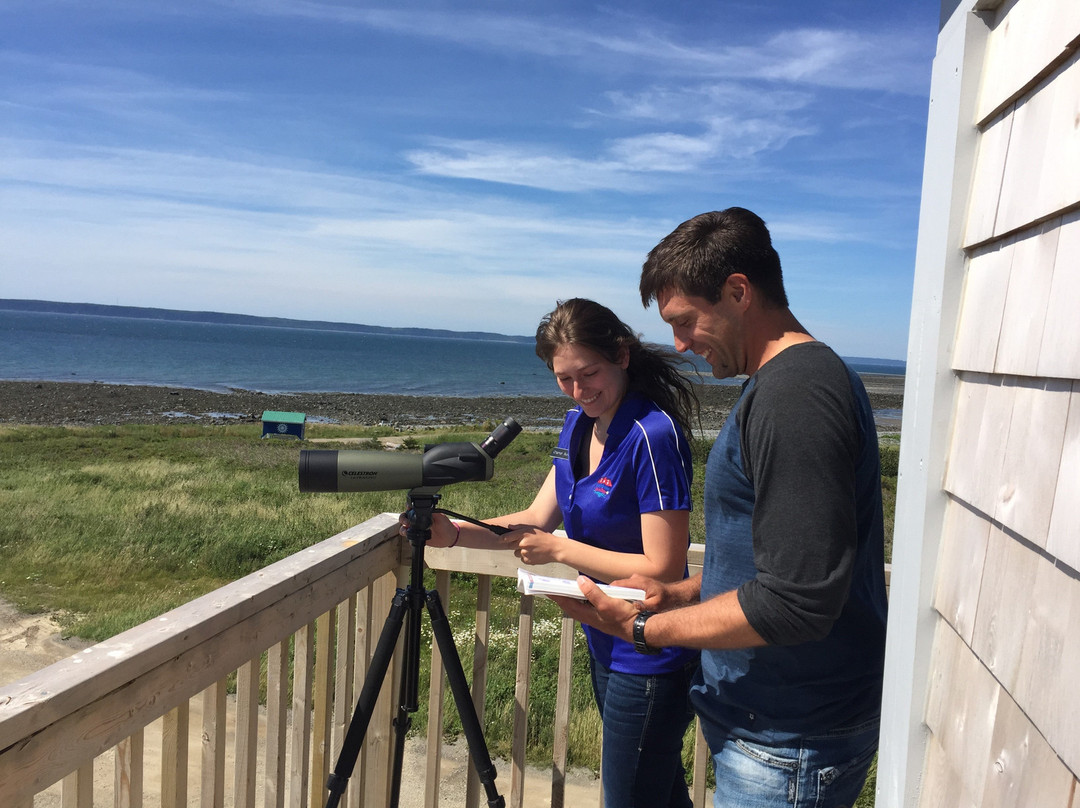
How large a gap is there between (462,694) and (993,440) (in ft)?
4.29

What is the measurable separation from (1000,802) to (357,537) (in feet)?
4.88

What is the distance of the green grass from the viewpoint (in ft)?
16.6

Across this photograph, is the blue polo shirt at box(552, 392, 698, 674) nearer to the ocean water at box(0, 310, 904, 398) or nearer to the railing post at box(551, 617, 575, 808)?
the railing post at box(551, 617, 575, 808)

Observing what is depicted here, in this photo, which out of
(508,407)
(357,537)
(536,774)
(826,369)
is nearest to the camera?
(826,369)

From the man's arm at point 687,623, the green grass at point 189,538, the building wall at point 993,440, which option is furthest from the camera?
the green grass at point 189,538

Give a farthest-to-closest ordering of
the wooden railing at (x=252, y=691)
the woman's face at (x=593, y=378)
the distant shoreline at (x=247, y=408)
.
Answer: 1. the distant shoreline at (x=247, y=408)
2. the woman's face at (x=593, y=378)
3. the wooden railing at (x=252, y=691)

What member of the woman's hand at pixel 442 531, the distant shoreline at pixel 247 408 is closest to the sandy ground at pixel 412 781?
the woman's hand at pixel 442 531

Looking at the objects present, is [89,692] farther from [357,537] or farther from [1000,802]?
[1000,802]

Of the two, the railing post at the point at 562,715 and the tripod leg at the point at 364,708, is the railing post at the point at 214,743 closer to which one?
the tripod leg at the point at 364,708

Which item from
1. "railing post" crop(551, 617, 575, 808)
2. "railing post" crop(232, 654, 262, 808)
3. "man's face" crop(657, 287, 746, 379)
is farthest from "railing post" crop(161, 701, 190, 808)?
"man's face" crop(657, 287, 746, 379)

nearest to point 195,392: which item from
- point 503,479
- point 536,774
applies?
point 503,479

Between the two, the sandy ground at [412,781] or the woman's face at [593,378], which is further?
the sandy ground at [412,781]

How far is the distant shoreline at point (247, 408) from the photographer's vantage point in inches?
1244

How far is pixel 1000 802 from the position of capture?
87cm
